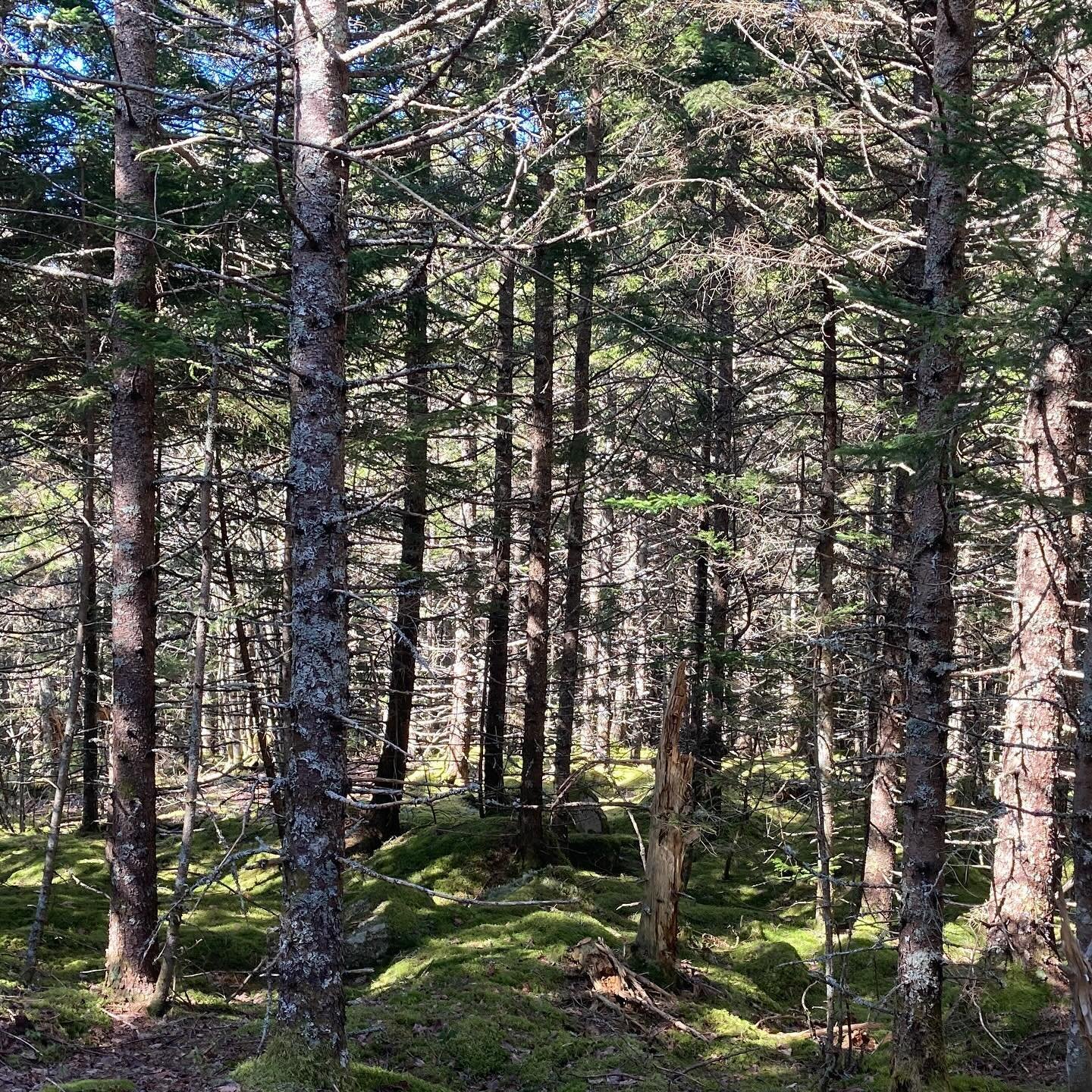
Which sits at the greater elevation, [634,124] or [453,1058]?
[634,124]

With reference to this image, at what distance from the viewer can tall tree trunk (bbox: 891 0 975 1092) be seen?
568 cm

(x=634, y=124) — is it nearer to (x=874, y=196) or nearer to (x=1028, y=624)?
(x=874, y=196)

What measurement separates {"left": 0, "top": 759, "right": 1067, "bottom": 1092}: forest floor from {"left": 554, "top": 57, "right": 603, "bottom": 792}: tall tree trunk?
2041mm

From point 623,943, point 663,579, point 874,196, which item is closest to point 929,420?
point 623,943

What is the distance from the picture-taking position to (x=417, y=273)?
4484 mm

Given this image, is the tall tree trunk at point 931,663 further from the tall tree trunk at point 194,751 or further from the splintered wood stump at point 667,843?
the tall tree trunk at point 194,751

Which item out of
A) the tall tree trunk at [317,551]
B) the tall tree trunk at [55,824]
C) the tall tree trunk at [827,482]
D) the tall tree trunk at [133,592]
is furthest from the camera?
the tall tree trunk at [827,482]

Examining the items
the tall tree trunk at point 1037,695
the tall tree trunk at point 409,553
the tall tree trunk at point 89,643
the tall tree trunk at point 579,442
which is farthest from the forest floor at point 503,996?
the tall tree trunk at point 89,643

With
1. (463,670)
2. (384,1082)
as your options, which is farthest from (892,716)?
(463,670)

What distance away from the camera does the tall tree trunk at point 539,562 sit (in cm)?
1125

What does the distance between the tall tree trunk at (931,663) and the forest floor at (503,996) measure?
435 mm

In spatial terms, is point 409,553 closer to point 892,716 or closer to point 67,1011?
point 892,716

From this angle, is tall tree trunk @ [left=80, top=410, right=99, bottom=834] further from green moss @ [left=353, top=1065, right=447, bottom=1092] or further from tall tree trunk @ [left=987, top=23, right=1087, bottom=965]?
tall tree trunk @ [left=987, top=23, right=1087, bottom=965]

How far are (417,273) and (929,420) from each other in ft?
10.9
